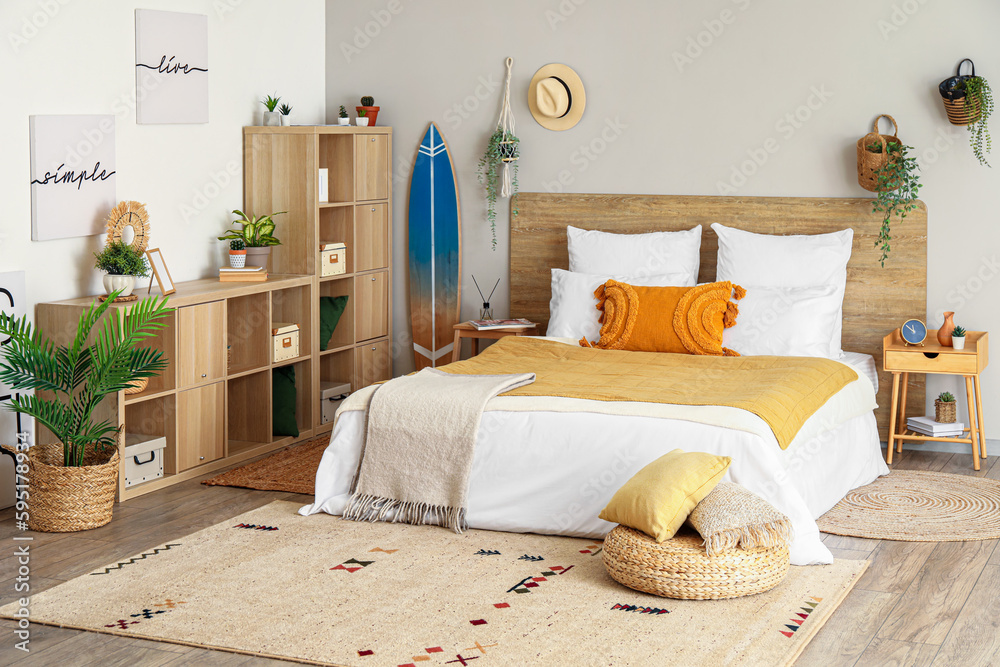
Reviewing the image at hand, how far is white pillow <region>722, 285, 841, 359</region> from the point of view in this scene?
4797 mm

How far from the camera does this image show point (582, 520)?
378 cm

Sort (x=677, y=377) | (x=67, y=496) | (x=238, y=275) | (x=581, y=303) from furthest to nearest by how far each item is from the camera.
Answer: (x=581, y=303), (x=238, y=275), (x=677, y=377), (x=67, y=496)

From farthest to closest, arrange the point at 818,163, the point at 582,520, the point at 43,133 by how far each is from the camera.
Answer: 1. the point at 818,163
2. the point at 43,133
3. the point at 582,520

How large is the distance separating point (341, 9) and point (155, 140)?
1.66 meters

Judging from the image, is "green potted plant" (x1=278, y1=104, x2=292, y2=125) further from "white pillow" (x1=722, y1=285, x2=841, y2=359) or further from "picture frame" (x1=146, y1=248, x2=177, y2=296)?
"white pillow" (x1=722, y1=285, x2=841, y2=359)

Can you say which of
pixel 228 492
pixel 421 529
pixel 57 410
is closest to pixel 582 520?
pixel 421 529

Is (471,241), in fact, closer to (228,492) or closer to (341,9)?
(341,9)

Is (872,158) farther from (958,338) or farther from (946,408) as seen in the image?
(946,408)

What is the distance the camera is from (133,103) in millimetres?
4750

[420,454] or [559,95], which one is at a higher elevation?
[559,95]

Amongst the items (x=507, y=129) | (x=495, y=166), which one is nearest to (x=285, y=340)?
(x=495, y=166)

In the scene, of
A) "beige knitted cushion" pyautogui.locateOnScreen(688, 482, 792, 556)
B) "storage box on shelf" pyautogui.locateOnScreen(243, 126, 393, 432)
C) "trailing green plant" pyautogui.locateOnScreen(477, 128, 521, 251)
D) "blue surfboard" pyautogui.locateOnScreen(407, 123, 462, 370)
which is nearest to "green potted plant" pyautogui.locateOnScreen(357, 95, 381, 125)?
"storage box on shelf" pyautogui.locateOnScreen(243, 126, 393, 432)

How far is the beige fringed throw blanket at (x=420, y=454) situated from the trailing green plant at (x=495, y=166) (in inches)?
77.7

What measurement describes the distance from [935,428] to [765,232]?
121cm
